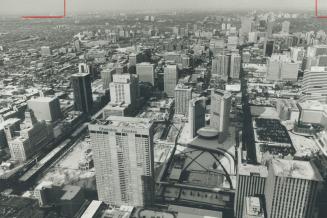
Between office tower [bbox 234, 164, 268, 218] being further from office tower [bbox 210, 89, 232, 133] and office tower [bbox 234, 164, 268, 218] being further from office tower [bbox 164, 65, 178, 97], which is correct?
office tower [bbox 164, 65, 178, 97]

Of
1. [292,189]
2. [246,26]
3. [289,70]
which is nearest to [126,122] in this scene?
[292,189]

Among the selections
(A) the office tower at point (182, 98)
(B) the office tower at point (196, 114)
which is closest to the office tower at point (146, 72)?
(A) the office tower at point (182, 98)

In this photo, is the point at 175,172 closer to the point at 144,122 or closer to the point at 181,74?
the point at 144,122

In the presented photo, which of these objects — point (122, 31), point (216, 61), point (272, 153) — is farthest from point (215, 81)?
point (122, 31)

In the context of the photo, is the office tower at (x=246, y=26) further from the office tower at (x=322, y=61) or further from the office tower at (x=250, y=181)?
the office tower at (x=250, y=181)

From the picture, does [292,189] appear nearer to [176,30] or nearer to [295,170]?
[295,170]

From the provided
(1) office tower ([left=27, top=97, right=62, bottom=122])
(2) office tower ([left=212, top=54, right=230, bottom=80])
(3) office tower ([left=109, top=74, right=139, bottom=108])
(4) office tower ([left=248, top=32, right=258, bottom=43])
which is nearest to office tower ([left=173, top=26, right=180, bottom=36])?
(4) office tower ([left=248, top=32, right=258, bottom=43])

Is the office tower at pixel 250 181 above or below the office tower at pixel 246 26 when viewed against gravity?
below
